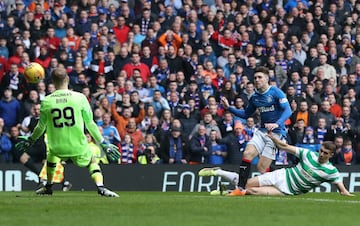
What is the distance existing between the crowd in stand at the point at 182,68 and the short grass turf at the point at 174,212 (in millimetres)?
9629

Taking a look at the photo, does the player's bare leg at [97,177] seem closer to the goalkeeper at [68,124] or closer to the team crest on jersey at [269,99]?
the goalkeeper at [68,124]

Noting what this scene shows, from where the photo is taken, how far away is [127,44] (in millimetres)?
27734

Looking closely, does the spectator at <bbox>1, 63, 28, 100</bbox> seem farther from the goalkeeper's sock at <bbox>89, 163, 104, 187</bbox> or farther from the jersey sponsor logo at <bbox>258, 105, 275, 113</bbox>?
the goalkeeper's sock at <bbox>89, 163, 104, 187</bbox>

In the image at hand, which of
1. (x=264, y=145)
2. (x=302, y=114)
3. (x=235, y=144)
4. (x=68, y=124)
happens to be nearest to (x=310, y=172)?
(x=264, y=145)

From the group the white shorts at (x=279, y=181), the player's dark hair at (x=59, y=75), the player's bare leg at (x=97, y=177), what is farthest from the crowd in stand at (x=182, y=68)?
the player's dark hair at (x=59, y=75)

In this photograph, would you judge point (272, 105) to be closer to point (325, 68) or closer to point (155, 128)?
point (155, 128)

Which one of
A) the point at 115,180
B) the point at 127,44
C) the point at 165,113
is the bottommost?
the point at 115,180

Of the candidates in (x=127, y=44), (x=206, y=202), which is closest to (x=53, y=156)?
(x=206, y=202)

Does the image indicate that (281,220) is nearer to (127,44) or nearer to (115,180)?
(115,180)

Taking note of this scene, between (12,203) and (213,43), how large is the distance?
1496 cm

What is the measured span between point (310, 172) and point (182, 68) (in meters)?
10.8

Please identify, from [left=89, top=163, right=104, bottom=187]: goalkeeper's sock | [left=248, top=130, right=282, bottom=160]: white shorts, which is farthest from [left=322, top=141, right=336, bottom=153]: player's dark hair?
[left=89, top=163, right=104, bottom=187]: goalkeeper's sock

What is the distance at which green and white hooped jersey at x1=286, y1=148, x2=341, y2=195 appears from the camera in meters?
17.2

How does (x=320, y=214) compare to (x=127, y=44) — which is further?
(x=127, y=44)
